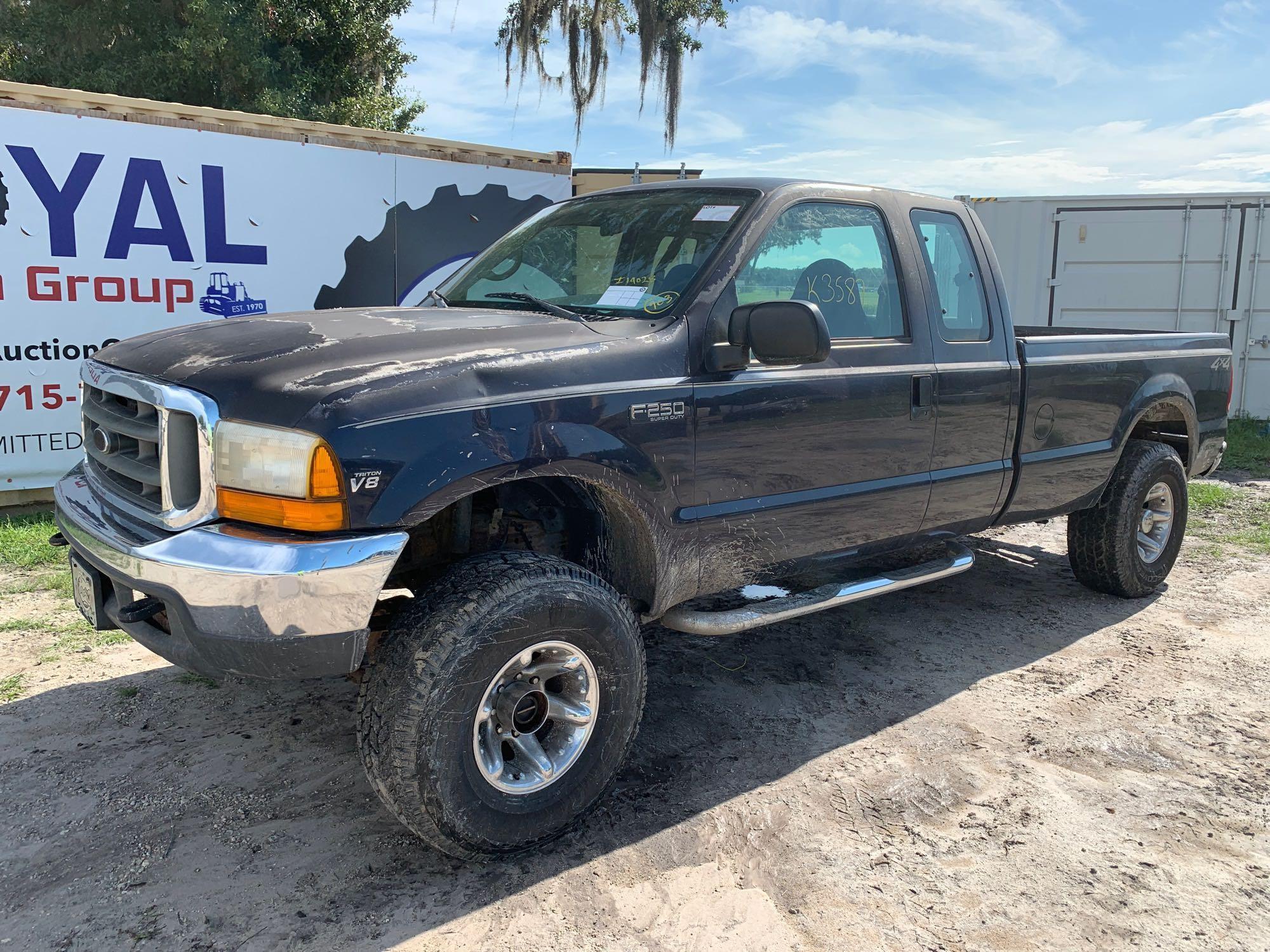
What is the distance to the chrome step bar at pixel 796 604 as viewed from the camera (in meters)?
3.42

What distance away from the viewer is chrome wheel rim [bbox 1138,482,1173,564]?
18.2ft

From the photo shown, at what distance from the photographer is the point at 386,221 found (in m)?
8.04

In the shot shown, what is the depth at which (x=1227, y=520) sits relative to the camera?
7570 mm

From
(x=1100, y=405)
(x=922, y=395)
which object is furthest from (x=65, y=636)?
(x=1100, y=405)

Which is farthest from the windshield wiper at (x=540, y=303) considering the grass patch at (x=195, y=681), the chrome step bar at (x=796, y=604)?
the grass patch at (x=195, y=681)

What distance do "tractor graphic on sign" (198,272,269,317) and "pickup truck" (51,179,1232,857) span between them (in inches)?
149

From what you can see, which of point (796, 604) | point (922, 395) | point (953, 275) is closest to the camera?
point (796, 604)

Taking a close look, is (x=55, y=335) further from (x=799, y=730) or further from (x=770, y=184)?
(x=799, y=730)

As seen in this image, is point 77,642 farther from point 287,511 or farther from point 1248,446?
point 1248,446

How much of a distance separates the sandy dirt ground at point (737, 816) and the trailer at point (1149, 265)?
322 inches

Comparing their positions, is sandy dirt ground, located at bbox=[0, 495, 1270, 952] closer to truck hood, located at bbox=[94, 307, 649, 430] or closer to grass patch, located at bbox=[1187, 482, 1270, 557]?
truck hood, located at bbox=[94, 307, 649, 430]

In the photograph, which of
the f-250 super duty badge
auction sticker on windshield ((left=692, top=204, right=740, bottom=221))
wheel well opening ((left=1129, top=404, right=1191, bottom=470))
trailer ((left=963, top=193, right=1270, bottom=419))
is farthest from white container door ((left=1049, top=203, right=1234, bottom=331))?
the f-250 super duty badge

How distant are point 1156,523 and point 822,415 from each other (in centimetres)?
306

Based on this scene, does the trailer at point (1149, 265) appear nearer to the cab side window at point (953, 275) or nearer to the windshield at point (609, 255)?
the cab side window at point (953, 275)
